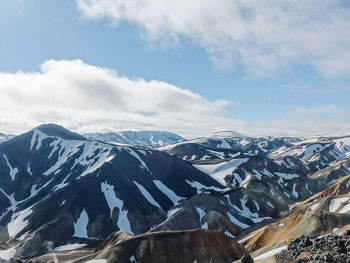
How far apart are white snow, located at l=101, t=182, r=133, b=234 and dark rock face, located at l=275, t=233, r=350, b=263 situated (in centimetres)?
10432

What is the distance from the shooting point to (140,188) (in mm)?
169375

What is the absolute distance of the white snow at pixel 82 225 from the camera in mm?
130663

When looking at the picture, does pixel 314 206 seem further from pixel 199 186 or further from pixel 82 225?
pixel 82 225

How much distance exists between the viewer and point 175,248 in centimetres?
7088

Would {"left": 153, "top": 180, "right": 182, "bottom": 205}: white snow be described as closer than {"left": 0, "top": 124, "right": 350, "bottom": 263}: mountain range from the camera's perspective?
No

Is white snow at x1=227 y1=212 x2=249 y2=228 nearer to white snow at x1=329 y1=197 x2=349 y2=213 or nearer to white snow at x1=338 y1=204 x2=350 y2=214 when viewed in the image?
white snow at x1=329 y1=197 x2=349 y2=213

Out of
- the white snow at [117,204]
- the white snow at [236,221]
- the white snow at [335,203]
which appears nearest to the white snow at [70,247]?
the white snow at [117,204]

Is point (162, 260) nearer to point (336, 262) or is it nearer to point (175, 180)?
point (336, 262)

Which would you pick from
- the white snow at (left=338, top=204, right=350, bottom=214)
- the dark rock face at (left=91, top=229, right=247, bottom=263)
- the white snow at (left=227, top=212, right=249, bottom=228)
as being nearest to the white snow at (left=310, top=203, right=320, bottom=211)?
the white snow at (left=338, top=204, right=350, bottom=214)

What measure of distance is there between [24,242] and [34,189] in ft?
247

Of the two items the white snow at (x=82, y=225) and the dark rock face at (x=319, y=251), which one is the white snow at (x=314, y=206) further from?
the white snow at (x=82, y=225)

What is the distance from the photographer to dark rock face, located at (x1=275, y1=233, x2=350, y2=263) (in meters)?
30.7

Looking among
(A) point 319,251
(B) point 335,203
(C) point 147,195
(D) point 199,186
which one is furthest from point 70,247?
(A) point 319,251

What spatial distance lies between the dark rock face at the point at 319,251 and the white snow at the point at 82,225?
11041cm
